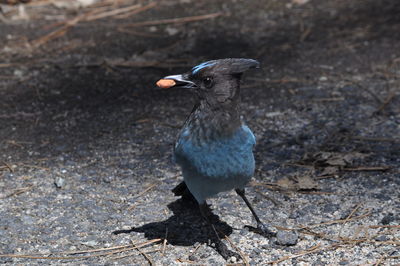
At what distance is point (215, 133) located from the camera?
2949 mm

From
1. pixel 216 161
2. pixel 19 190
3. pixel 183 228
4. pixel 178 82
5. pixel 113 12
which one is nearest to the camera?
pixel 216 161

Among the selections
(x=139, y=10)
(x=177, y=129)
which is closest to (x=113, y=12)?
(x=139, y=10)

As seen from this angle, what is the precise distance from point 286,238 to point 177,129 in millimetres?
1489

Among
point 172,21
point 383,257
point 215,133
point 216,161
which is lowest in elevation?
point 383,257

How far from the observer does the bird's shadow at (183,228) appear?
3.24 m

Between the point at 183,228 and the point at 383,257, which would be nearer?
the point at 383,257

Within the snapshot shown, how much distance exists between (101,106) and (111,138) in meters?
0.54

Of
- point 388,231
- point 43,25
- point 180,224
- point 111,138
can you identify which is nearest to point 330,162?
point 388,231

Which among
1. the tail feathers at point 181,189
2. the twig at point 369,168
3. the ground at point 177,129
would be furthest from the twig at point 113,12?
the twig at point 369,168

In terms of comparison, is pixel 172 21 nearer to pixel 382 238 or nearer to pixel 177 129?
pixel 177 129

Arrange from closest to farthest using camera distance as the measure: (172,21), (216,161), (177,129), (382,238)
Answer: (216,161), (382,238), (177,129), (172,21)

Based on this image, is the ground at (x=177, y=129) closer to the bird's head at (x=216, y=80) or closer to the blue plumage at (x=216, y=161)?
the blue plumage at (x=216, y=161)

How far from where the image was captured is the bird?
293 centimetres

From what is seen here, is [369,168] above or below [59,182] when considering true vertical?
below
